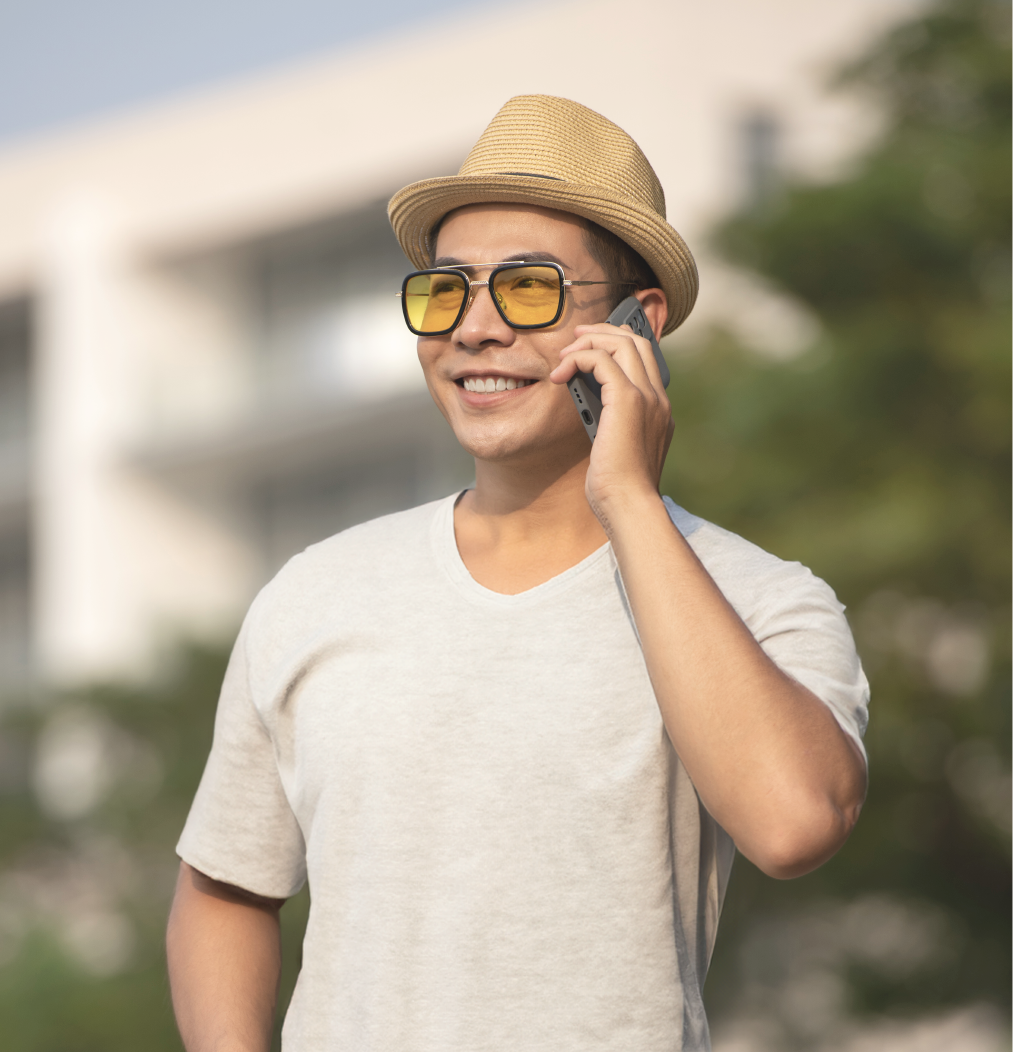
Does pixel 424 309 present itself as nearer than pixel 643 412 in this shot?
No

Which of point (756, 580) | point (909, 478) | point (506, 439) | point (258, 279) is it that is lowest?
point (756, 580)

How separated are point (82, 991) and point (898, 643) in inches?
264

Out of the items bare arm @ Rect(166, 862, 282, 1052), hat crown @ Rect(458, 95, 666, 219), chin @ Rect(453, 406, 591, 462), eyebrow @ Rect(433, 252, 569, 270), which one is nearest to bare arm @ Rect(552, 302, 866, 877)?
chin @ Rect(453, 406, 591, 462)

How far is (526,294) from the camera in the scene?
2086mm

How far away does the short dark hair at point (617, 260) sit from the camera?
2.19 meters

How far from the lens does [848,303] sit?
994 cm

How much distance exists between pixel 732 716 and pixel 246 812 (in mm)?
772

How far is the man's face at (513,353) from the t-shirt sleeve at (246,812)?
0.48m

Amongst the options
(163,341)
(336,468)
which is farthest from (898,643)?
(163,341)

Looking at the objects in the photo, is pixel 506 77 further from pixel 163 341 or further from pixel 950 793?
pixel 950 793

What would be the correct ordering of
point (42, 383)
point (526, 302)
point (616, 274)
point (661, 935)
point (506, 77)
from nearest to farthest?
1. point (661, 935)
2. point (526, 302)
3. point (616, 274)
4. point (506, 77)
5. point (42, 383)

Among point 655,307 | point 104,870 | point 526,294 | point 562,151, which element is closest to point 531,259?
point 526,294

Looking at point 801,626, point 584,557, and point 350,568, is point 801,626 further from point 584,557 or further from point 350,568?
point 350,568

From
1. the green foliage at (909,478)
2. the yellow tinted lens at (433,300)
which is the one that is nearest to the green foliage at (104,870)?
the green foliage at (909,478)
